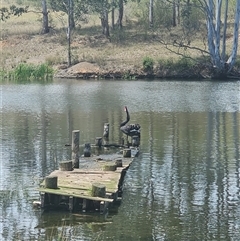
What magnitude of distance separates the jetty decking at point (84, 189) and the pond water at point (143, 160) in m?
0.37

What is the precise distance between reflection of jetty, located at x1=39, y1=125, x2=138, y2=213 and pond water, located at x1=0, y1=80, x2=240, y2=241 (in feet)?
1.24

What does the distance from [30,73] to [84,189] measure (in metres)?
45.3

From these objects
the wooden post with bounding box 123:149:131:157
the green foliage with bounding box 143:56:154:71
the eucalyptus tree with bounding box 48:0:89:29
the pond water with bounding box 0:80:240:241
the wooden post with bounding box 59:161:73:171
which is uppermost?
the eucalyptus tree with bounding box 48:0:89:29

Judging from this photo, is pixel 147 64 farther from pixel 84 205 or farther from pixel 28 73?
pixel 84 205

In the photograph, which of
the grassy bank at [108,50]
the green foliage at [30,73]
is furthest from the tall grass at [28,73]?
the grassy bank at [108,50]

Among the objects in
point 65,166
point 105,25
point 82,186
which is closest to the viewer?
point 82,186

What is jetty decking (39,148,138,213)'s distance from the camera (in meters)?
18.9

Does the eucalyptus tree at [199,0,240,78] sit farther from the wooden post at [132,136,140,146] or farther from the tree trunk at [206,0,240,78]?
the wooden post at [132,136,140,146]

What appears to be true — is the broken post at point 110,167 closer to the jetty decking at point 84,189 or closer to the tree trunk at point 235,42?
the jetty decking at point 84,189

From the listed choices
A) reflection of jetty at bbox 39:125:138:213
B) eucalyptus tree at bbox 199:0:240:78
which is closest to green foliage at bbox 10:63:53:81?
eucalyptus tree at bbox 199:0:240:78

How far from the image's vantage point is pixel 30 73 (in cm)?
6400

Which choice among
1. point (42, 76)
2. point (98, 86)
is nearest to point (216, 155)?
point (98, 86)

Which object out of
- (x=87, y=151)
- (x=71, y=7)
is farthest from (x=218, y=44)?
(x=87, y=151)

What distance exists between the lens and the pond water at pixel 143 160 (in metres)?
18.0
